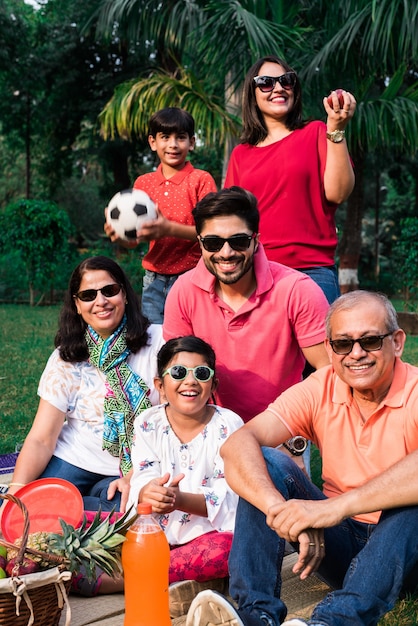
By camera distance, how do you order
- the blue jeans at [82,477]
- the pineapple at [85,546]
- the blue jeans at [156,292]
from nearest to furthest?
the pineapple at [85,546] → the blue jeans at [82,477] → the blue jeans at [156,292]

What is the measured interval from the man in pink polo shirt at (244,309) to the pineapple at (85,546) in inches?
43.6

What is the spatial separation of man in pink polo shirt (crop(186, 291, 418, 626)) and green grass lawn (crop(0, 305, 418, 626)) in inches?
20.9

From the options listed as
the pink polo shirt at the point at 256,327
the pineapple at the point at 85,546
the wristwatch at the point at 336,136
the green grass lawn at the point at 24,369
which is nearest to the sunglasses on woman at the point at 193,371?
the pink polo shirt at the point at 256,327

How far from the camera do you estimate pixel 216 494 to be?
315 centimetres

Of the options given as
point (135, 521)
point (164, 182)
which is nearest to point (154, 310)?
point (164, 182)

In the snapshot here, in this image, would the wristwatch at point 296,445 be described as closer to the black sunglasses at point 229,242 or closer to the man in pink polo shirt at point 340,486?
the man in pink polo shirt at point 340,486

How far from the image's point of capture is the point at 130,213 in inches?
151

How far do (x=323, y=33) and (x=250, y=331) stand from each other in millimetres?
12088

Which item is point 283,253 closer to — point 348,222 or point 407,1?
point 407,1

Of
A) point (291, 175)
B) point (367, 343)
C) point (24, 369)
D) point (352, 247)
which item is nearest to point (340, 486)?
point (367, 343)

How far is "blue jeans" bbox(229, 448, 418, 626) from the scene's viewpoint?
2.32 meters

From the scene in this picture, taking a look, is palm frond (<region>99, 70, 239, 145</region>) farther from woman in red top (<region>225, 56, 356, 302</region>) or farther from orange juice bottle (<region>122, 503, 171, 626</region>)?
orange juice bottle (<region>122, 503, 171, 626</region>)

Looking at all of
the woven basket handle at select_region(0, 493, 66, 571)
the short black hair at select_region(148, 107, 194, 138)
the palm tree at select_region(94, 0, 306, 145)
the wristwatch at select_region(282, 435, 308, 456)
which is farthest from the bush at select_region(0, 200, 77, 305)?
the woven basket handle at select_region(0, 493, 66, 571)

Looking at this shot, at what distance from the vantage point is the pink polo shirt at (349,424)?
106 inches
